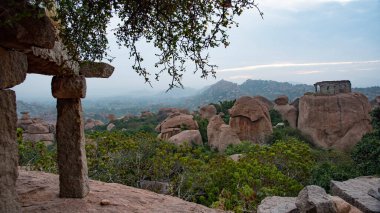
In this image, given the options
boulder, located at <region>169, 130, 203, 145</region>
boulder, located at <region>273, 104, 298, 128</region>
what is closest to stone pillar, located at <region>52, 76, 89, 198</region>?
boulder, located at <region>169, 130, 203, 145</region>

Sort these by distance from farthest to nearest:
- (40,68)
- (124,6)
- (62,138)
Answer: (62,138) < (40,68) < (124,6)

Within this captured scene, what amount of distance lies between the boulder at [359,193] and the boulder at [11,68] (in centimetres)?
785

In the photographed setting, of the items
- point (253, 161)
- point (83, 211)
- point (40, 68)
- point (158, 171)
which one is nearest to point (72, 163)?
point (83, 211)

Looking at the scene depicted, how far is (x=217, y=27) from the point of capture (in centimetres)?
426

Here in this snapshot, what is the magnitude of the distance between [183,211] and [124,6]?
457 cm

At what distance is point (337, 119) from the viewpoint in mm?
26703

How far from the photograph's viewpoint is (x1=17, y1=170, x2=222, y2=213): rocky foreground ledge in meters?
6.36

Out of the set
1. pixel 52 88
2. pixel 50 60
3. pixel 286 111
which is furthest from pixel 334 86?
pixel 50 60

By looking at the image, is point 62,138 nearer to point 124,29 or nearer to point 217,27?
point 124,29

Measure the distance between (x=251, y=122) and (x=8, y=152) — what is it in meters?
24.3

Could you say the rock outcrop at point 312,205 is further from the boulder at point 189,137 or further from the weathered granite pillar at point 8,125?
the boulder at point 189,137

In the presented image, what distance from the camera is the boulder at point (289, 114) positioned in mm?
32466

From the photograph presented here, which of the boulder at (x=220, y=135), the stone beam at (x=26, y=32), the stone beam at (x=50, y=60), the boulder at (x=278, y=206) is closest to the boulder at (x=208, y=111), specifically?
the boulder at (x=220, y=135)

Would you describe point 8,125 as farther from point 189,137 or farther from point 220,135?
point 220,135
